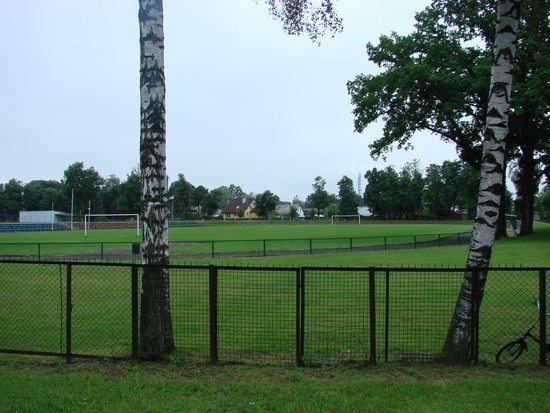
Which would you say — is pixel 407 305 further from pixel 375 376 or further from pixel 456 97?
pixel 456 97

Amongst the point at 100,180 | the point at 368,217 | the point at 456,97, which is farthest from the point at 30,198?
the point at 456,97

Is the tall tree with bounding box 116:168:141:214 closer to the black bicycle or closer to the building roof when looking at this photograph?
the building roof

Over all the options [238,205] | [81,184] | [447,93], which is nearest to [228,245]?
[447,93]

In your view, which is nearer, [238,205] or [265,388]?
[265,388]

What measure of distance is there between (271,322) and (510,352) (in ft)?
13.9

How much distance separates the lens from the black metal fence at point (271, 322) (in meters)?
6.29

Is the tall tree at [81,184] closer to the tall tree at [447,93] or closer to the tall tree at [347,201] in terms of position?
the tall tree at [347,201]

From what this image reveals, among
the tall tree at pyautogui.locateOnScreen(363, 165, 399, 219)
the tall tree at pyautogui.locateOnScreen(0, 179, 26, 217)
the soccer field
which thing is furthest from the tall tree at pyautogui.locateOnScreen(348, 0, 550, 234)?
the tall tree at pyautogui.locateOnScreen(0, 179, 26, 217)

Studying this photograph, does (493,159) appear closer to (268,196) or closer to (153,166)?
(153,166)

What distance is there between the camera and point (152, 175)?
22.1 feet

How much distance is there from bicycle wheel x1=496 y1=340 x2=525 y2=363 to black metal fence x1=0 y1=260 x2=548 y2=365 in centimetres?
19

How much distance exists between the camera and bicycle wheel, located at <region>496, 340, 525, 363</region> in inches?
246

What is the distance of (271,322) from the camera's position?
9.12 metres

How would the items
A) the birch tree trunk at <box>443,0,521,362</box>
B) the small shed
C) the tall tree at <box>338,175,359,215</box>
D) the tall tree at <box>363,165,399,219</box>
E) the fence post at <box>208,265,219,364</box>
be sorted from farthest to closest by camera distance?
the tall tree at <box>338,175,359,215</box> < the tall tree at <box>363,165,399,219</box> < the small shed < the birch tree trunk at <box>443,0,521,362</box> < the fence post at <box>208,265,219,364</box>
